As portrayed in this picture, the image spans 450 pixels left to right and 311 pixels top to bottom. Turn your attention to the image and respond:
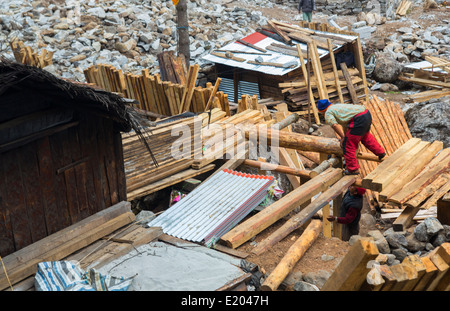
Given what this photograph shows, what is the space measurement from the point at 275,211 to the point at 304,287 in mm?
1768

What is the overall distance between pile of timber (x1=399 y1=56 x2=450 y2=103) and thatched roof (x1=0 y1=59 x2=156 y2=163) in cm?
1542

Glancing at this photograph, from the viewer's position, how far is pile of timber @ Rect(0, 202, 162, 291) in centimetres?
586

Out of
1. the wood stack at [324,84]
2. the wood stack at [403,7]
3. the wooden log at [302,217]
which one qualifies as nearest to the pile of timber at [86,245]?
the wooden log at [302,217]

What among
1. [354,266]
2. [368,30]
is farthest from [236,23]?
[354,266]

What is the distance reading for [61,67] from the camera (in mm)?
19000

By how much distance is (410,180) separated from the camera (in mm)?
8555

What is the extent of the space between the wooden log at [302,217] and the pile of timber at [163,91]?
4.89 m

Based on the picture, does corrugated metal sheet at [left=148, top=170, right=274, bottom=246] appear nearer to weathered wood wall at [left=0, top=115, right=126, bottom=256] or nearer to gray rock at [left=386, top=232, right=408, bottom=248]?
weathered wood wall at [left=0, top=115, right=126, bottom=256]

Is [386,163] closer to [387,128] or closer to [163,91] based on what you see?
[387,128]

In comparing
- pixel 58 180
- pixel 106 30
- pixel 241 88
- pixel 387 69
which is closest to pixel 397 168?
pixel 58 180

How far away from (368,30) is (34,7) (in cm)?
1769

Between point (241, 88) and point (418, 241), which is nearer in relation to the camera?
point (418, 241)

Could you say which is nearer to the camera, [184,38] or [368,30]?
[184,38]
